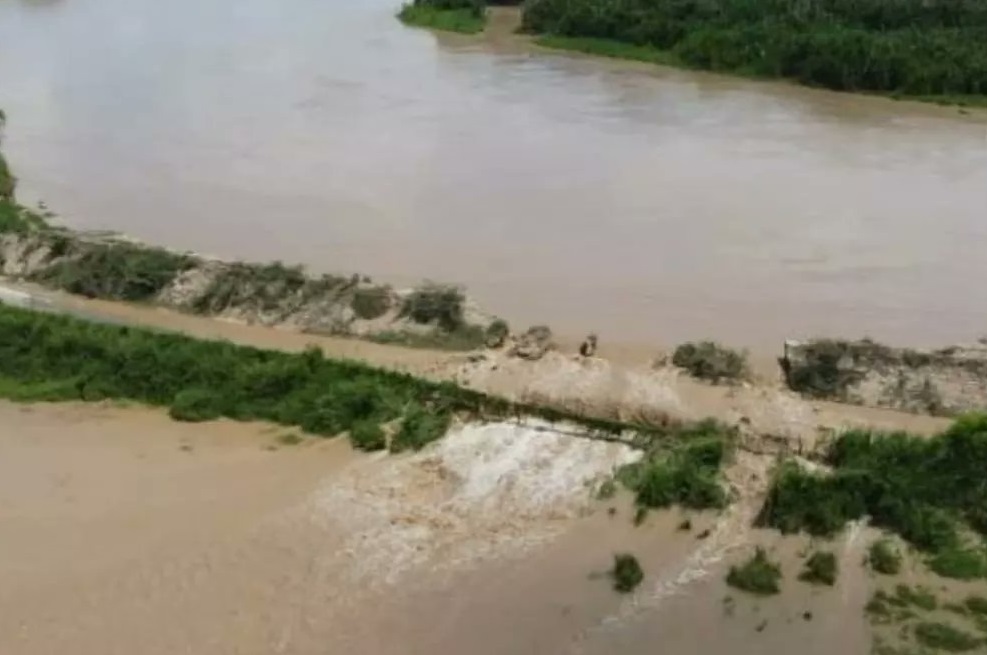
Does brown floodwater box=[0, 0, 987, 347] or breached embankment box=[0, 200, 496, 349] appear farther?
brown floodwater box=[0, 0, 987, 347]

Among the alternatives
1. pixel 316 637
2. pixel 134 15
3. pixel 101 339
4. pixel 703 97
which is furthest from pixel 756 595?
pixel 134 15

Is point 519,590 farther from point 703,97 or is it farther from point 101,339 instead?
point 703,97

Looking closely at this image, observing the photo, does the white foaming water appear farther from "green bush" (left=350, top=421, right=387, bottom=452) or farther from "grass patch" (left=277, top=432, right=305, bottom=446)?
"grass patch" (left=277, top=432, right=305, bottom=446)

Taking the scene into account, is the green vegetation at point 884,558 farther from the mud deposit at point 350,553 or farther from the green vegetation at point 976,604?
the green vegetation at point 976,604

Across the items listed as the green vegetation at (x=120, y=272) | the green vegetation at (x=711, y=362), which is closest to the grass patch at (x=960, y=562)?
the green vegetation at (x=711, y=362)

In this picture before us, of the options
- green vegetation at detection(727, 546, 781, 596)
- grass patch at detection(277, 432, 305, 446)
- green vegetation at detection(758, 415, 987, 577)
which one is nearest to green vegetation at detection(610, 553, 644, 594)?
green vegetation at detection(727, 546, 781, 596)
